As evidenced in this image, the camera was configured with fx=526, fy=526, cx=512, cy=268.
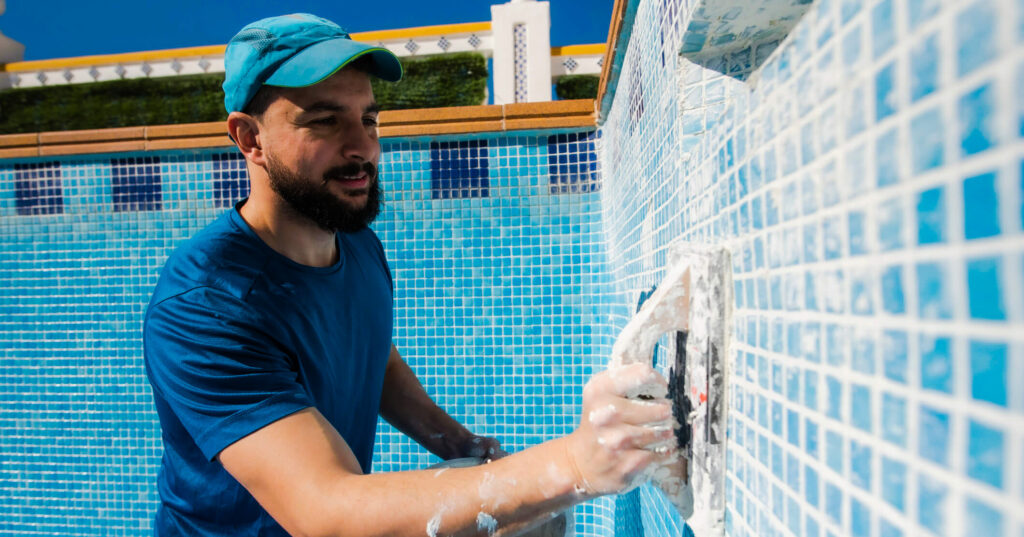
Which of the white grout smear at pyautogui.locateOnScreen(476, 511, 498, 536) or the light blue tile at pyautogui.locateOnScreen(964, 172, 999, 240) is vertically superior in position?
the light blue tile at pyautogui.locateOnScreen(964, 172, 999, 240)

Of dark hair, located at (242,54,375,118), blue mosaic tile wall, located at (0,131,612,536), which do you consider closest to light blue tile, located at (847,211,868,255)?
dark hair, located at (242,54,375,118)

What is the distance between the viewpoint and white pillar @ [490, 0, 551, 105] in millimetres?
6891

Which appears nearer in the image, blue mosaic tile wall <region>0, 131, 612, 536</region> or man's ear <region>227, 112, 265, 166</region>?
man's ear <region>227, 112, 265, 166</region>

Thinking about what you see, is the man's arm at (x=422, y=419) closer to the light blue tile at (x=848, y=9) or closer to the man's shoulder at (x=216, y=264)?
the man's shoulder at (x=216, y=264)

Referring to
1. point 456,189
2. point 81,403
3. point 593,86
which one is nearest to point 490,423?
point 456,189

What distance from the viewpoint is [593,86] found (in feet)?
24.0

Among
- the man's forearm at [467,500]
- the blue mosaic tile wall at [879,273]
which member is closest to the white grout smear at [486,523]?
the man's forearm at [467,500]

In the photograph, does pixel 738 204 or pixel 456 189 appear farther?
pixel 456 189

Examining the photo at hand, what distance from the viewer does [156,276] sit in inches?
106

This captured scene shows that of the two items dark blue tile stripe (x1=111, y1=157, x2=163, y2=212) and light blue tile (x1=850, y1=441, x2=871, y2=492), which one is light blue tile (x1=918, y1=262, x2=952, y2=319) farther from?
dark blue tile stripe (x1=111, y1=157, x2=163, y2=212)

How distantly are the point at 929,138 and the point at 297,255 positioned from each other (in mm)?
1057

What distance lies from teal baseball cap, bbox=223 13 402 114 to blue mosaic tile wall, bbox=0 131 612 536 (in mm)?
1435

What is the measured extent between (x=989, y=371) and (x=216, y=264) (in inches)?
39.6

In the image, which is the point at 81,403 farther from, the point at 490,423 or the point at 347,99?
the point at 347,99
